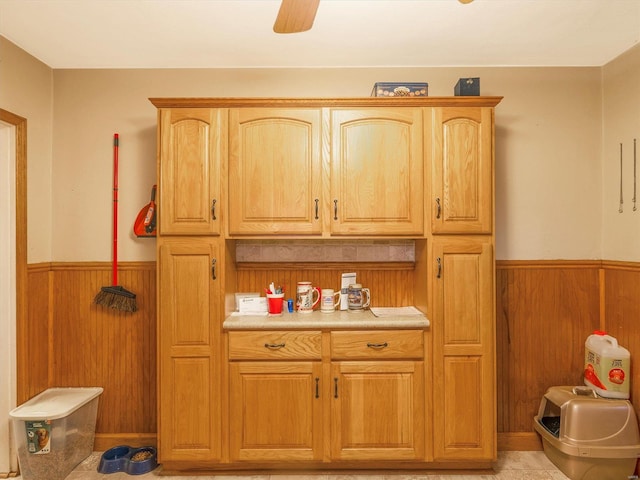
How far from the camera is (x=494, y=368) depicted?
2510 millimetres

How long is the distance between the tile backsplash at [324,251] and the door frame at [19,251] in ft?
4.22

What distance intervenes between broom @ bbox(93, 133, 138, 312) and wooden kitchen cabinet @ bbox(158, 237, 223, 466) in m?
0.49

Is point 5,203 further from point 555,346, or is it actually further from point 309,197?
point 555,346

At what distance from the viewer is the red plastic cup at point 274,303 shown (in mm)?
2693

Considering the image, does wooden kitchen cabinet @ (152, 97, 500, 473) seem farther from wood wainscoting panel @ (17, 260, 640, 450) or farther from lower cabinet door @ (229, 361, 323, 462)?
wood wainscoting panel @ (17, 260, 640, 450)

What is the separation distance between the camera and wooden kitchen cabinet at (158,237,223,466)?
249 cm

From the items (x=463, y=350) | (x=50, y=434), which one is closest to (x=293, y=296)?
(x=463, y=350)

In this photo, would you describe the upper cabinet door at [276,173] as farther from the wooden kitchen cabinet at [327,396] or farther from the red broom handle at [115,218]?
the red broom handle at [115,218]

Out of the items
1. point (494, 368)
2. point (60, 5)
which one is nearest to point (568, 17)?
point (494, 368)

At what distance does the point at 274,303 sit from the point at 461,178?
1.36 meters

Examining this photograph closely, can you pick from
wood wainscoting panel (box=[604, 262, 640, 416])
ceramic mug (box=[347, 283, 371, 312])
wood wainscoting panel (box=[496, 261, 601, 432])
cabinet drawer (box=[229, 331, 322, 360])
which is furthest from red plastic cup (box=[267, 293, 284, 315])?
wood wainscoting panel (box=[604, 262, 640, 416])

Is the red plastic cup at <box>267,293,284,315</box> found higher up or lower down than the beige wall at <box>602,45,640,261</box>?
lower down

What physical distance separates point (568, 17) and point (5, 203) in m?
3.37

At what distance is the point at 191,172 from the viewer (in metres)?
2.52
